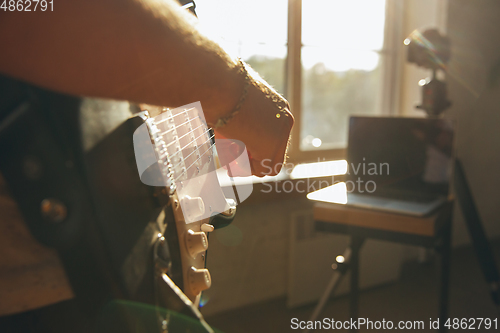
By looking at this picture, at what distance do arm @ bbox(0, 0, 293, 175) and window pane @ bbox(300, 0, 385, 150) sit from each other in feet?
5.25

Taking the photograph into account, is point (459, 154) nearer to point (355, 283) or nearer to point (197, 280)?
point (355, 283)

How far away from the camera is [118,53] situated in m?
0.30

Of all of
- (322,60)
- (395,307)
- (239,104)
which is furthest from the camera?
(322,60)

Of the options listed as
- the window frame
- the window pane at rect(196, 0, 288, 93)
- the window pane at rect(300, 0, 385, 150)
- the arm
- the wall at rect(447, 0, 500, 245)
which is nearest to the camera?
the arm

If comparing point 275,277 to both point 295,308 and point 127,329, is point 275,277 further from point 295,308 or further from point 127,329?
point 127,329

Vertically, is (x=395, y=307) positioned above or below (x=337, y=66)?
below

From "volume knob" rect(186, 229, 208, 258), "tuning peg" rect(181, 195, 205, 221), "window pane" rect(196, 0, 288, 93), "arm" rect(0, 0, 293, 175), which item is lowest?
"volume knob" rect(186, 229, 208, 258)

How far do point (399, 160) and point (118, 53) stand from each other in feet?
4.15

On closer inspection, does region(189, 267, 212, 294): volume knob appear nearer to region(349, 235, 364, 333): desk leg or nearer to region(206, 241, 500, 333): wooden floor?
region(349, 235, 364, 333): desk leg

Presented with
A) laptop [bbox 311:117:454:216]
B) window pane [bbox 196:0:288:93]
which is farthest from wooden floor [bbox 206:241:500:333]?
window pane [bbox 196:0:288:93]

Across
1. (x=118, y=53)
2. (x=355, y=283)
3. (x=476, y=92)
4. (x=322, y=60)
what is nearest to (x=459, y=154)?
(x=476, y=92)

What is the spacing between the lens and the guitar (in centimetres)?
27

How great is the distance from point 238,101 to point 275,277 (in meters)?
1.51

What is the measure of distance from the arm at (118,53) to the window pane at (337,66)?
1.60 metres
